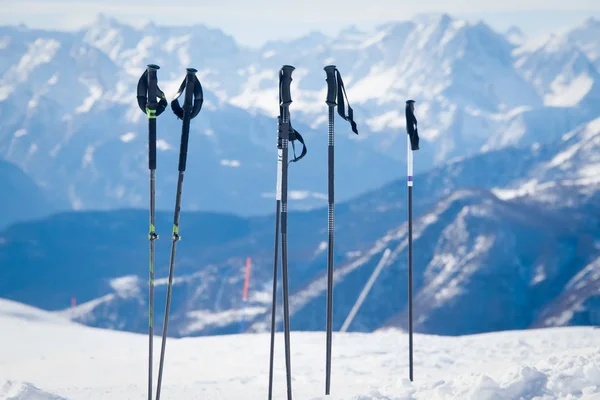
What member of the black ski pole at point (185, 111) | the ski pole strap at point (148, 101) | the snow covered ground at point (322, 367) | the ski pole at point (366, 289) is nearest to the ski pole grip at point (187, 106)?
the black ski pole at point (185, 111)

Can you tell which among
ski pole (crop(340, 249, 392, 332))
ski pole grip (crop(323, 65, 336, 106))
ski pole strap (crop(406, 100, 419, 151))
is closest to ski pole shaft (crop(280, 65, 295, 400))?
ski pole grip (crop(323, 65, 336, 106))

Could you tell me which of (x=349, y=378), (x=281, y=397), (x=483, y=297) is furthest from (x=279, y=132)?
(x=483, y=297)

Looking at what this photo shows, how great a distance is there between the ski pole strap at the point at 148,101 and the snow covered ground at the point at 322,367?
2.87m

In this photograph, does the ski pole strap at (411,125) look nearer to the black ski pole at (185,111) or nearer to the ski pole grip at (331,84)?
the ski pole grip at (331,84)

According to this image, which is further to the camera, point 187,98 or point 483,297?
point 483,297

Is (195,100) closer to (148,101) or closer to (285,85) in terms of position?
(148,101)

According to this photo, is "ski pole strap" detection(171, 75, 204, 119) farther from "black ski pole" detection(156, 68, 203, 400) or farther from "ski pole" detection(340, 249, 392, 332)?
"ski pole" detection(340, 249, 392, 332)

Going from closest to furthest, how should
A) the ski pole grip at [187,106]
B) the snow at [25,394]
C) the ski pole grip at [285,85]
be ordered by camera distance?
the ski pole grip at [187,106] < the ski pole grip at [285,85] < the snow at [25,394]

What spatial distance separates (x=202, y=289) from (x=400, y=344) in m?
169

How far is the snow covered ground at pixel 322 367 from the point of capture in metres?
7.15

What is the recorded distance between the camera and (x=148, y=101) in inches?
282

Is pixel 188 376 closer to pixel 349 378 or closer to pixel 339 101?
pixel 349 378

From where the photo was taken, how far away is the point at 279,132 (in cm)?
743

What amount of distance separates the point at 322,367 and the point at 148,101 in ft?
19.0
